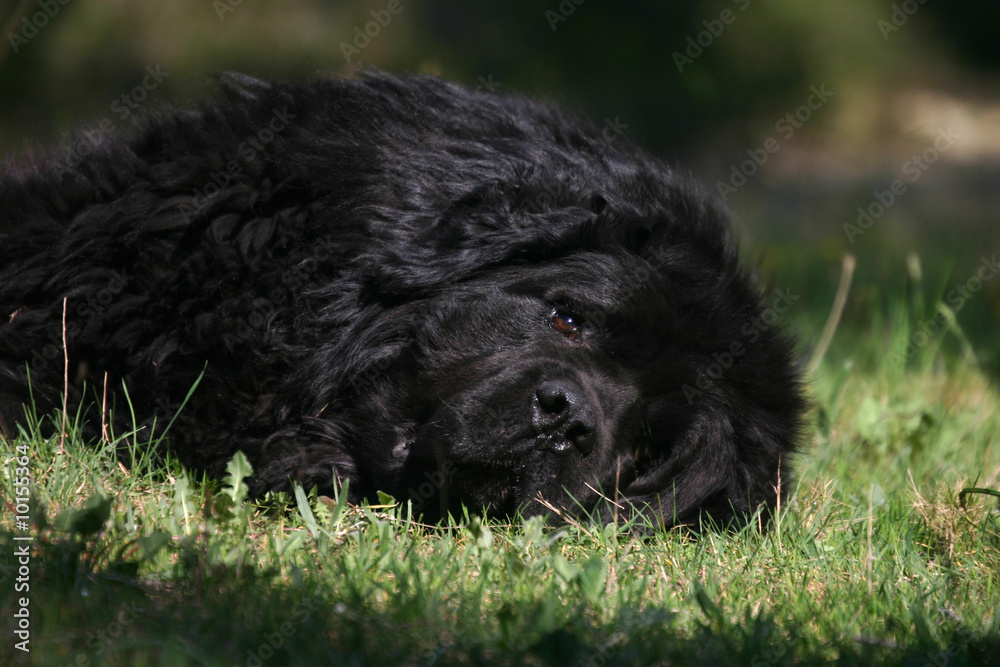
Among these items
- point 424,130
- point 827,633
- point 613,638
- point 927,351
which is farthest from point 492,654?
point 927,351

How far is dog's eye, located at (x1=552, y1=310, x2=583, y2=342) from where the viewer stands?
3.27m

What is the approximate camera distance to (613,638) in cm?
230
